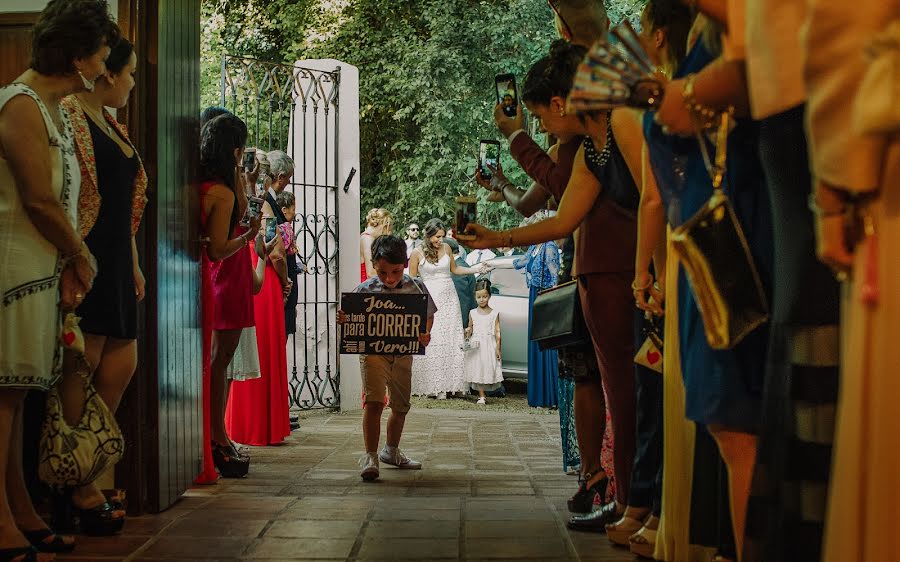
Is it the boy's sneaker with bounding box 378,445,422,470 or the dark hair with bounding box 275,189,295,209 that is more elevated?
the dark hair with bounding box 275,189,295,209

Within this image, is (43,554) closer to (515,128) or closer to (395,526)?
(395,526)

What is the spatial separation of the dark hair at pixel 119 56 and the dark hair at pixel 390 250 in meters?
2.51

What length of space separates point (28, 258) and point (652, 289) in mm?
2227

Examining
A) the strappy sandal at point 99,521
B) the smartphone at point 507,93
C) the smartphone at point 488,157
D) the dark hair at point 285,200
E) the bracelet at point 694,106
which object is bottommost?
the strappy sandal at point 99,521

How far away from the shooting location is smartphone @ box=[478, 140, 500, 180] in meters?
5.17

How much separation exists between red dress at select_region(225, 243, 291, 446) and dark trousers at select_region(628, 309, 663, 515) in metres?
4.01

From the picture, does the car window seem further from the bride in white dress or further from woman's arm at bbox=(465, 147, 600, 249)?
woman's arm at bbox=(465, 147, 600, 249)

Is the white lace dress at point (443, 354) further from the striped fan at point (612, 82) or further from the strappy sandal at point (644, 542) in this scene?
the striped fan at point (612, 82)

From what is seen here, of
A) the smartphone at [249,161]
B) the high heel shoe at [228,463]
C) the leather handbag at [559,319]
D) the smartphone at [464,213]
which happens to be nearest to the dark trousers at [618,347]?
the leather handbag at [559,319]

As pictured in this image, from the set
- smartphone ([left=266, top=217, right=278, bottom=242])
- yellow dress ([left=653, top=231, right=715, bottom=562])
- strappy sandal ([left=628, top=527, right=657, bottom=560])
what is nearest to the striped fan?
yellow dress ([left=653, top=231, right=715, bottom=562])

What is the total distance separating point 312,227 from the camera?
419 inches

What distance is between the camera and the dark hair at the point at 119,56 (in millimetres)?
4336

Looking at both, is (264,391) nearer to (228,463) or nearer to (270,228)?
(270,228)

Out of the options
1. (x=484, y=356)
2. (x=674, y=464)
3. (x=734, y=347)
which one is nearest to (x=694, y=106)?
(x=734, y=347)
